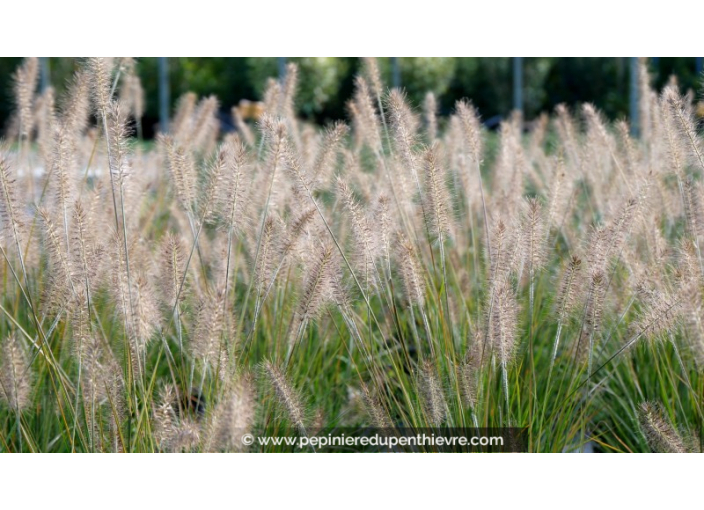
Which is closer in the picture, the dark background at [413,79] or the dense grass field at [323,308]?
the dense grass field at [323,308]

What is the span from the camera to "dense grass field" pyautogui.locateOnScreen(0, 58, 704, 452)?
186 cm

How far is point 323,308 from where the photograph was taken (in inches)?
79.5

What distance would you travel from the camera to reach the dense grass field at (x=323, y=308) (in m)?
1.86

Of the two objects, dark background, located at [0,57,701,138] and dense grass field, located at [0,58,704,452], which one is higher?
dark background, located at [0,57,701,138]

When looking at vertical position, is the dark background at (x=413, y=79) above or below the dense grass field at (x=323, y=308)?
above

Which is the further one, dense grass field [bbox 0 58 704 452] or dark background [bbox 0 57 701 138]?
dark background [bbox 0 57 701 138]

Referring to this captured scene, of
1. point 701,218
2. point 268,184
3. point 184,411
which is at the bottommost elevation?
point 184,411

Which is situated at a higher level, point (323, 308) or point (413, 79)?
point (413, 79)

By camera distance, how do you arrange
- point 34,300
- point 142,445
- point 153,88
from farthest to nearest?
point 153,88 < point 34,300 < point 142,445

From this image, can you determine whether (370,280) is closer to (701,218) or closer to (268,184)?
(268,184)

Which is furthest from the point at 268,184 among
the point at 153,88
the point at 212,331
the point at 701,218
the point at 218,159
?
the point at 153,88

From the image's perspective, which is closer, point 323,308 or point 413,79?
point 323,308
